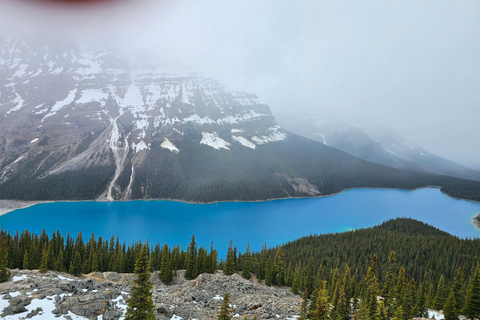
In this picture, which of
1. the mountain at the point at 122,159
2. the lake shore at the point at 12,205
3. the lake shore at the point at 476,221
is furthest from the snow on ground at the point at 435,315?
the lake shore at the point at 12,205

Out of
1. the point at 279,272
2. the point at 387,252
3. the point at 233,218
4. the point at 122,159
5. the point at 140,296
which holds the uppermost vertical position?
the point at 122,159

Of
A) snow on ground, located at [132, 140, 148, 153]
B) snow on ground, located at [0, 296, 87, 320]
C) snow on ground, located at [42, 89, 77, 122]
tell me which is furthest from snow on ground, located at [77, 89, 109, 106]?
snow on ground, located at [0, 296, 87, 320]

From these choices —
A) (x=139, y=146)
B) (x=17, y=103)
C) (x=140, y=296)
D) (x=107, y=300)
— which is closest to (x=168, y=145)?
(x=139, y=146)

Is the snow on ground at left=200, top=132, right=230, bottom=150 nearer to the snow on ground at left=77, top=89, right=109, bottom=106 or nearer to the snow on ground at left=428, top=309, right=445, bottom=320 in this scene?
the snow on ground at left=77, top=89, right=109, bottom=106

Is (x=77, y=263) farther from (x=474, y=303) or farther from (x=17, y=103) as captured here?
(x=17, y=103)

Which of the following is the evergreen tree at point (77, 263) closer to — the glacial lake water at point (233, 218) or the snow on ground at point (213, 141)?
the glacial lake water at point (233, 218)
